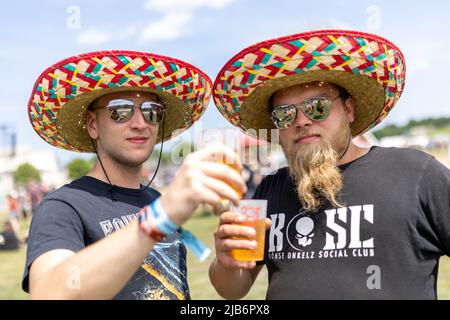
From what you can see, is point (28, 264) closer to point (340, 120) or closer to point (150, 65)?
point (150, 65)

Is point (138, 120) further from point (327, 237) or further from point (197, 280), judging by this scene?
point (197, 280)

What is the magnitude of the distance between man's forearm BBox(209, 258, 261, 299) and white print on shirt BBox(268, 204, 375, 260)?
25cm

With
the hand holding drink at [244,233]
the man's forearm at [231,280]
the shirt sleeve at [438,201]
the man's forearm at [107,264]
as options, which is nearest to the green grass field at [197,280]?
the man's forearm at [231,280]

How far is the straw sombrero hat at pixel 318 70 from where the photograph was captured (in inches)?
92.7

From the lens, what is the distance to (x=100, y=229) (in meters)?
2.18

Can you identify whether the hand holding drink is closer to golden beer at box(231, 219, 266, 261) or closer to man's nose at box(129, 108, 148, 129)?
golden beer at box(231, 219, 266, 261)

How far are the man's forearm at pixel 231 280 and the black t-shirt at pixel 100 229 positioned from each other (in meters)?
0.26

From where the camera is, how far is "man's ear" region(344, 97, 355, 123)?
2774 mm

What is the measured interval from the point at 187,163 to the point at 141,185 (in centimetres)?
130

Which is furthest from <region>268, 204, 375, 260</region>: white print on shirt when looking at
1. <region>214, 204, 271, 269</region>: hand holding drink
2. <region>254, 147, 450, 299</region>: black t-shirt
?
<region>214, 204, 271, 269</region>: hand holding drink

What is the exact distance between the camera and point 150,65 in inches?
97.9

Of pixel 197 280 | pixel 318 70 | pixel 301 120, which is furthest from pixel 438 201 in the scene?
pixel 197 280

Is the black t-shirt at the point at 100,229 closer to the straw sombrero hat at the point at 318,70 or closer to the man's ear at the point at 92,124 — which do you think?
the man's ear at the point at 92,124
